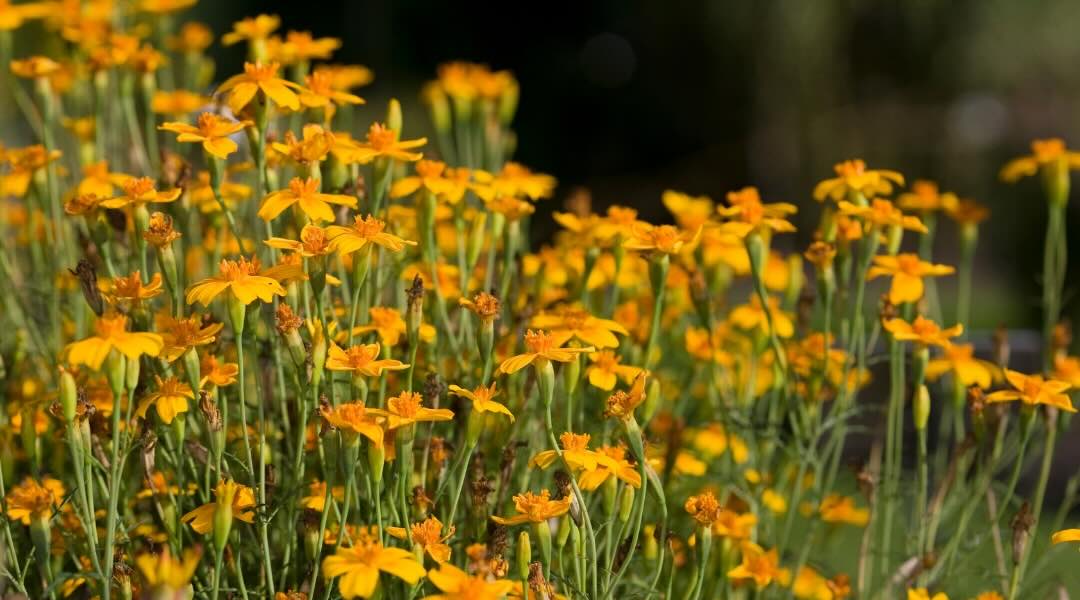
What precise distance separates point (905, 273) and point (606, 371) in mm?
395

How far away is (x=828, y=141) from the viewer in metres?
6.64

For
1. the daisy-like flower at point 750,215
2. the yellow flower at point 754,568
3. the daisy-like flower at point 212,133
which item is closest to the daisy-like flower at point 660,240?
the daisy-like flower at point 750,215

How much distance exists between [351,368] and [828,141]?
5.78m

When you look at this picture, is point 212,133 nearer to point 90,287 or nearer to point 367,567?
point 90,287

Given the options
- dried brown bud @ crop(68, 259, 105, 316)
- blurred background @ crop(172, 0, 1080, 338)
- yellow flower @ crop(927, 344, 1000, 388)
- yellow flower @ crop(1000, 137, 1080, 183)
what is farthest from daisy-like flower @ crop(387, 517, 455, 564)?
blurred background @ crop(172, 0, 1080, 338)

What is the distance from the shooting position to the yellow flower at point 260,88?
135cm

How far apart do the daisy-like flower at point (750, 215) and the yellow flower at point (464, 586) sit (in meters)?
0.57

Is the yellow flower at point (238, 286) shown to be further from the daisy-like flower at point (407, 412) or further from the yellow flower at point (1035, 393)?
the yellow flower at point (1035, 393)

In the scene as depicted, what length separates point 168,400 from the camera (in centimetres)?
121

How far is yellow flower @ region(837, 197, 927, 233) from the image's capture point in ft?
4.81

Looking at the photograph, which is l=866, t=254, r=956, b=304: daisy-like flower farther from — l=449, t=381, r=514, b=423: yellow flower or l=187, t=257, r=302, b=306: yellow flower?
l=187, t=257, r=302, b=306: yellow flower

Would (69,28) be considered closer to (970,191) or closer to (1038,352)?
(1038,352)

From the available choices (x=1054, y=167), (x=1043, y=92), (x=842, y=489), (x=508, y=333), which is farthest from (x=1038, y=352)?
(x=1043, y=92)

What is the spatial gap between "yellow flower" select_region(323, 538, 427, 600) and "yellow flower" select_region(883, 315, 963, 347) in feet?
2.14
